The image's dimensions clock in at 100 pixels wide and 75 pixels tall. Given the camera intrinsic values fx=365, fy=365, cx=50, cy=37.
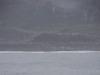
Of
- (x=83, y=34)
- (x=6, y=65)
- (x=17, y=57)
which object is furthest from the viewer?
(x=83, y=34)

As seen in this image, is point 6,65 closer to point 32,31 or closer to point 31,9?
point 32,31

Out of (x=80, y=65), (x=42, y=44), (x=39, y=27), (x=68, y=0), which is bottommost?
(x=80, y=65)

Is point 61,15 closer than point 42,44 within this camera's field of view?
No

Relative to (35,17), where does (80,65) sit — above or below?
below

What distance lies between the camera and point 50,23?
Result: 45.6 ft

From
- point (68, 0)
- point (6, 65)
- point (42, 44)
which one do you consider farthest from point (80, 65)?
point (68, 0)

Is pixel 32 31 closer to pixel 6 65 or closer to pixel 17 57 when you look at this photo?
pixel 17 57

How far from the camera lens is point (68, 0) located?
47.7ft

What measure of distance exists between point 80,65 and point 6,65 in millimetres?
1659

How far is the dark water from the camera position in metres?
12.2

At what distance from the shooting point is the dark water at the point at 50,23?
481 inches

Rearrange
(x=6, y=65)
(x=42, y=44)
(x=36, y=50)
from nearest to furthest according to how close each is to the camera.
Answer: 1. (x=6, y=65)
2. (x=36, y=50)
3. (x=42, y=44)

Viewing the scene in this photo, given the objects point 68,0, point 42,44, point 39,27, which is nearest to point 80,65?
point 42,44

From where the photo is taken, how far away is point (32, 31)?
13344mm
